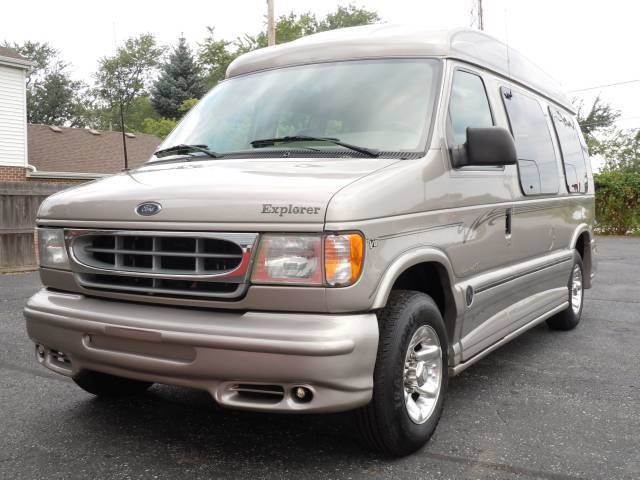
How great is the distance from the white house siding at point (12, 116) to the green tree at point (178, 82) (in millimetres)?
17858

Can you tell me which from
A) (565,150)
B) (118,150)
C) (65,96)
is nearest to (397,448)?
(565,150)

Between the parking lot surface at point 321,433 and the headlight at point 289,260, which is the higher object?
the headlight at point 289,260

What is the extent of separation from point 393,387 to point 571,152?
3.90m

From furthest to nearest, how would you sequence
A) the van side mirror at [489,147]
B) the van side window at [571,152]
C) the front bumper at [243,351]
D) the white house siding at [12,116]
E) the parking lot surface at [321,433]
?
the white house siding at [12,116], the van side window at [571,152], the van side mirror at [489,147], the parking lot surface at [321,433], the front bumper at [243,351]

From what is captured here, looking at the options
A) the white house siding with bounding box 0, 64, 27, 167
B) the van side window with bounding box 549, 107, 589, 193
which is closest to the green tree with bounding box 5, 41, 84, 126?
the white house siding with bounding box 0, 64, 27, 167

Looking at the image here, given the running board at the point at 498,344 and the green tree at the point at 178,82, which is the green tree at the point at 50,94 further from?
the running board at the point at 498,344

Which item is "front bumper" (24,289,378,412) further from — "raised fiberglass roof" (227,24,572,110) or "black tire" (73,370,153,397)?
"raised fiberglass roof" (227,24,572,110)

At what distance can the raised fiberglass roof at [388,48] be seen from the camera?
397 cm

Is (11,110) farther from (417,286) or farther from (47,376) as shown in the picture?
(417,286)

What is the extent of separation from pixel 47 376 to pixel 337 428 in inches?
89.4

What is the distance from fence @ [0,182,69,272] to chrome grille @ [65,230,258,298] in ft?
30.5

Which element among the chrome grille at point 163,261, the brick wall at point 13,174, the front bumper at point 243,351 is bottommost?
the front bumper at point 243,351

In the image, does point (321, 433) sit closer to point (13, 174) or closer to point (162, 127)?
point (13, 174)

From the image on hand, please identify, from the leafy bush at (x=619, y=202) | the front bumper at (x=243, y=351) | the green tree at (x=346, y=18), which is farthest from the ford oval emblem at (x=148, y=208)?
the green tree at (x=346, y=18)
